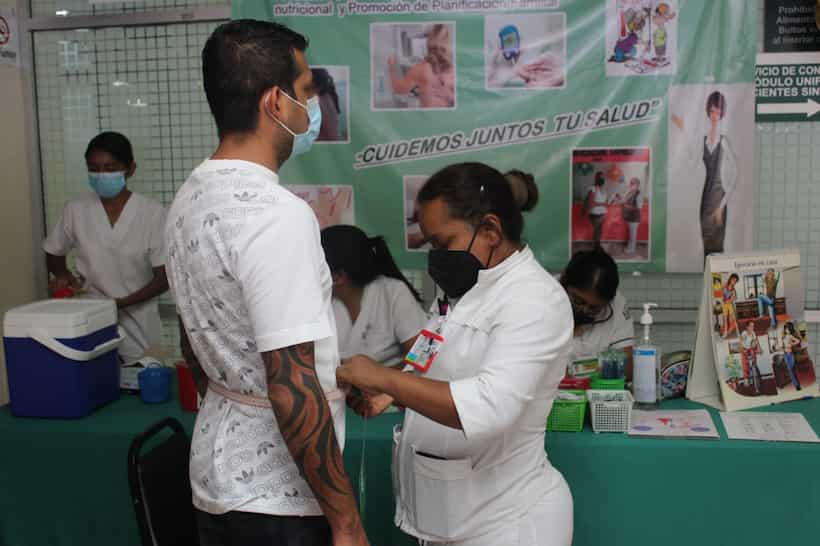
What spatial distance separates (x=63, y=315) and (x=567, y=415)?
1477 millimetres

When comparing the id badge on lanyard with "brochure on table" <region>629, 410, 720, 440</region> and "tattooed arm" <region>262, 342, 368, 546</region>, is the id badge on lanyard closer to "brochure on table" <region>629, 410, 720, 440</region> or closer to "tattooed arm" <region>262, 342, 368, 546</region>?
"tattooed arm" <region>262, 342, 368, 546</region>

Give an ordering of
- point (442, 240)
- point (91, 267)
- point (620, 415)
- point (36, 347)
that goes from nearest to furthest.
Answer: point (442, 240)
point (620, 415)
point (36, 347)
point (91, 267)

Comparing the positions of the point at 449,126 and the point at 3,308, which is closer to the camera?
the point at 449,126

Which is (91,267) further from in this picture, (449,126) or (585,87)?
(585,87)

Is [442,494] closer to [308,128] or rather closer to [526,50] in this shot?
[308,128]

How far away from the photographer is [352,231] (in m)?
2.76

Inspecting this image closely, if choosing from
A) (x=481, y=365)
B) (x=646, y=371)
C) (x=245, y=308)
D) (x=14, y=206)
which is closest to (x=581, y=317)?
(x=646, y=371)

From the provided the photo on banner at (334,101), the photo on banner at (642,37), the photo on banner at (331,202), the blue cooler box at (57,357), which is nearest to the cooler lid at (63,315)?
the blue cooler box at (57,357)

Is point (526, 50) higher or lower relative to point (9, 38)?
lower

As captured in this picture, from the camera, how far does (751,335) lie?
235 centimetres

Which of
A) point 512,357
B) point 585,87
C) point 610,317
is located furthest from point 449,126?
A: point 512,357

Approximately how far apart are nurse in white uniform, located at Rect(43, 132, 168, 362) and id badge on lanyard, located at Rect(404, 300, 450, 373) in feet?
6.39

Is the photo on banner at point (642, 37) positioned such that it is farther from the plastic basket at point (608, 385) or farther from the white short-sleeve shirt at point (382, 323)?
the plastic basket at point (608, 385)

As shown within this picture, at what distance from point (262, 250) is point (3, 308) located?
9.58ft
